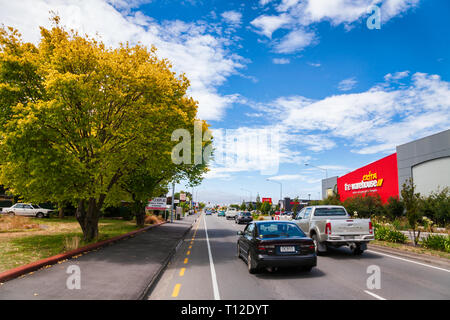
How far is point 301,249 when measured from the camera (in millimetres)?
8258

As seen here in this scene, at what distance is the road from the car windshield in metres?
1.08

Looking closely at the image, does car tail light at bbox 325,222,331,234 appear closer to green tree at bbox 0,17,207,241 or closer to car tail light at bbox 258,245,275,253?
car tail light at bbox 258,245,275,253

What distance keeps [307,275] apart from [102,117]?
10011 millimetres

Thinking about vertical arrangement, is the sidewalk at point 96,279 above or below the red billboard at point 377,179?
below

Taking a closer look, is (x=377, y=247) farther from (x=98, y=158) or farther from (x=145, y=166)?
(x=98, y=158)

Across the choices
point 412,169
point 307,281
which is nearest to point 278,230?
point 307,281

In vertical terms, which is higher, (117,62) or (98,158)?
(117,62)

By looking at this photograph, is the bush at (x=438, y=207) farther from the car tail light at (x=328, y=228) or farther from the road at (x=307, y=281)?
the car tail light at (x=328, y=228)

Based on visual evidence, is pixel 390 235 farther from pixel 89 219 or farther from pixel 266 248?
pixel 89 219

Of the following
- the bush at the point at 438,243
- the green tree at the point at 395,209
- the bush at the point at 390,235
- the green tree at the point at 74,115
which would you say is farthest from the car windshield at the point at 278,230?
the green tree at the point at 395,209

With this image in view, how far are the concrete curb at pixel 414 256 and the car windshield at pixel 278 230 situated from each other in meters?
5.09

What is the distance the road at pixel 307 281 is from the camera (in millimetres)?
6484
